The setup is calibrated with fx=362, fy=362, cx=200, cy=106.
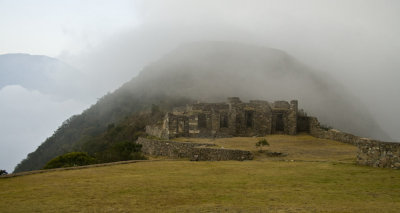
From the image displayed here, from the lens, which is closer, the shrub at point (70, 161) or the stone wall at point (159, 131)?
the shrub at point (70, 161)

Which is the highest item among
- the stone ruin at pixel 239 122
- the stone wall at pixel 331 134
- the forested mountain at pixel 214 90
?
the forested mountain at pixel 214 90

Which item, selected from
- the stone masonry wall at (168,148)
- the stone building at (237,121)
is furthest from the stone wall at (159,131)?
the stone masonry wall at (168,148)

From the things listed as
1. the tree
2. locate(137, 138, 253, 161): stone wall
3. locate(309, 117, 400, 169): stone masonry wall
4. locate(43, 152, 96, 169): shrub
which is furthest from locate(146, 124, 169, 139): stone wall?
locate(309, 117, 400, 169): stone masonry wall

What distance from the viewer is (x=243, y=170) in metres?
14.0

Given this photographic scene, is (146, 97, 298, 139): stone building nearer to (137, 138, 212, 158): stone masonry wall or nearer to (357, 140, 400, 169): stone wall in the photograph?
(137, 138, 212, 158): stone masonry wall

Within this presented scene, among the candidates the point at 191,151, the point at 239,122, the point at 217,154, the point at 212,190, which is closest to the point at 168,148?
the point at 191,151

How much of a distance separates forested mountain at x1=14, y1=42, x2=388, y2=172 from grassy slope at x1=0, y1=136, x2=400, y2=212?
135 feet

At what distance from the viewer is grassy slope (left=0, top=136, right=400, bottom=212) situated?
8148mm

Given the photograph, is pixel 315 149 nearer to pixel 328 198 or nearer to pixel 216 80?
pixel 328 198

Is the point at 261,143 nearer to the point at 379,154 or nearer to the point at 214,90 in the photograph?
the point at 379,154

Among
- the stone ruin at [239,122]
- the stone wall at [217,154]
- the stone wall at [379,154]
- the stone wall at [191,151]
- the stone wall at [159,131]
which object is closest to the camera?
the stone wall at [379,154]

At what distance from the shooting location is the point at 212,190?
33.2ft

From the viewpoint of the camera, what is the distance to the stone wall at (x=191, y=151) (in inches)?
739

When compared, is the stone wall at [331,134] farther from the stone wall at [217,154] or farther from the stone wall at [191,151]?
the stone wall at [191,151]
